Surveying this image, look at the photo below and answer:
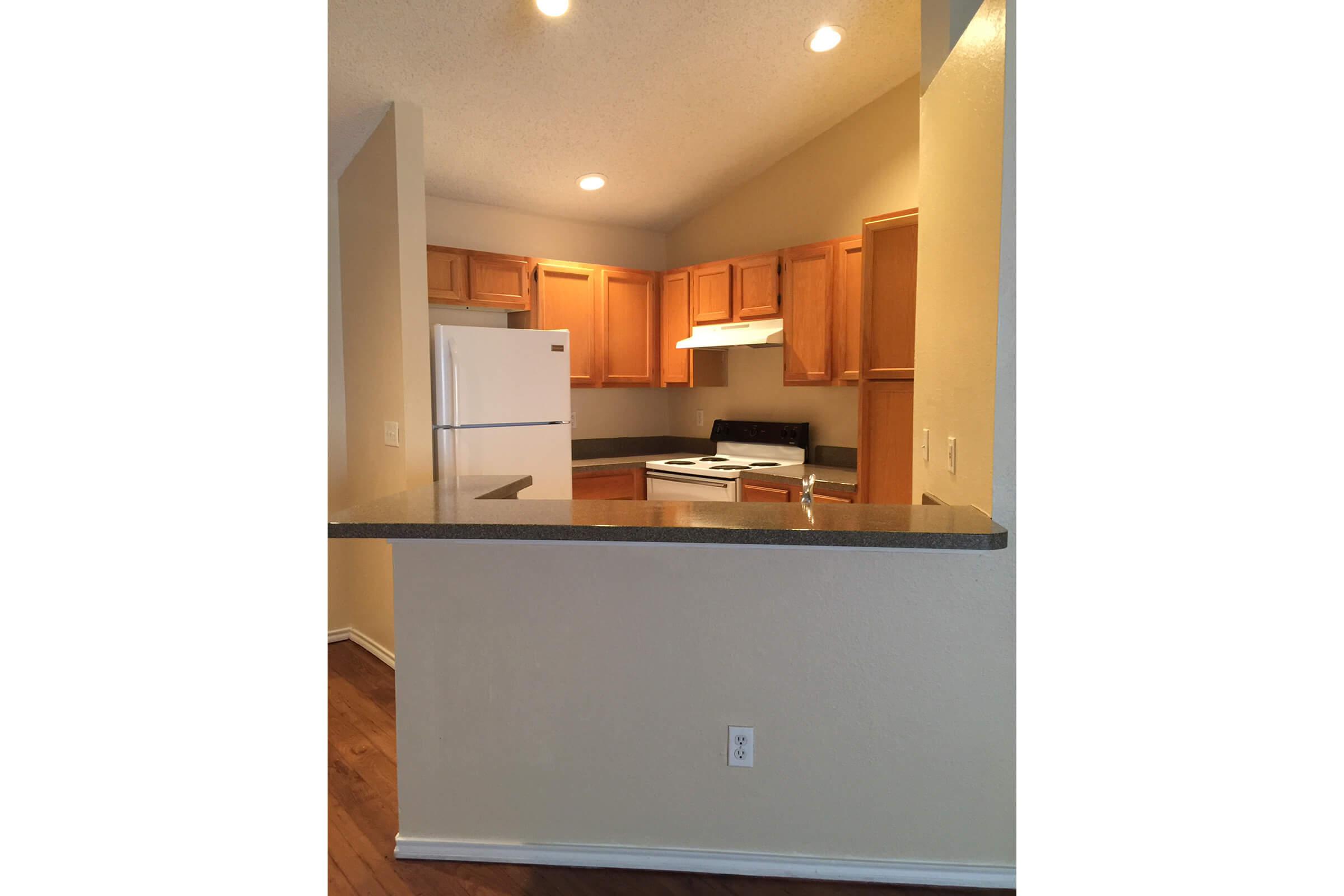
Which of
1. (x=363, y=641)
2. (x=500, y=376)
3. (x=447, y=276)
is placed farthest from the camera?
(x=447, y=276)

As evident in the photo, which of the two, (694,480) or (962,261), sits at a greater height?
(962,261)

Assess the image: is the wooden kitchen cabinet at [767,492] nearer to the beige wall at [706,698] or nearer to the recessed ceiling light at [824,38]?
the beige wall at [706,698]

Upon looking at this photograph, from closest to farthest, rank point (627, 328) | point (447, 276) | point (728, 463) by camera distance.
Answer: point (447, 276), point (728, 463), point (627, 328)

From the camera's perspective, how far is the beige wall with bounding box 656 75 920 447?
3.55m

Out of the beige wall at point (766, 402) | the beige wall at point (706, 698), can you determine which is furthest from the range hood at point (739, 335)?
the beige wall at point (706, 698)

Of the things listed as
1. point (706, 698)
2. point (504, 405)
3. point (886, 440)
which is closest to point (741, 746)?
point (706, 698)

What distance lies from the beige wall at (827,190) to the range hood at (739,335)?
0.55 meters

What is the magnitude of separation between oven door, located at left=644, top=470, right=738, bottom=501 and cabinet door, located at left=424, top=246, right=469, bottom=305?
1.46 m

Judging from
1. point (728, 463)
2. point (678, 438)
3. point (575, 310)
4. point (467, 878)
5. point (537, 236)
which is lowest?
point (467, 878)

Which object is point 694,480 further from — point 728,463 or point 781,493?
point 781,493

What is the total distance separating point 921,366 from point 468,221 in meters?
2.74

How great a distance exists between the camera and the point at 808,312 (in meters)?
3.77

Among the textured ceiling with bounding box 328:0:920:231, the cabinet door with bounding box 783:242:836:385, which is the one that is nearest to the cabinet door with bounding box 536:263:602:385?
the textured ceiling with bounding box 328:0:920:231

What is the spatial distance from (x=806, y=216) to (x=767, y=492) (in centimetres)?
158
